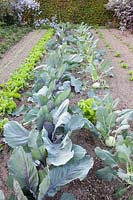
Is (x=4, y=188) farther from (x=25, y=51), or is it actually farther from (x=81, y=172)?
(x=25, y=51)

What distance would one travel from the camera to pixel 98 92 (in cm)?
451

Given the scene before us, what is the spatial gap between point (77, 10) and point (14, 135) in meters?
13.6

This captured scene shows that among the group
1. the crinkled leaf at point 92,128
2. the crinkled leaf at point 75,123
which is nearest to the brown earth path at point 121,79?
the crinkled leaf at point 92,128

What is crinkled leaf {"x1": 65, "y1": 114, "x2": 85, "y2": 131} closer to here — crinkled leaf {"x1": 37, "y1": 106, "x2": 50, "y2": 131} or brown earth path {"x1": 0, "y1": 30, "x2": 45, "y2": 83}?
crinkled leaf {"x1": 37, "y1": 106, "x2": 50, "y2": 131}

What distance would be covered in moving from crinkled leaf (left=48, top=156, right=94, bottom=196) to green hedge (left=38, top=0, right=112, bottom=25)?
13.7 metres

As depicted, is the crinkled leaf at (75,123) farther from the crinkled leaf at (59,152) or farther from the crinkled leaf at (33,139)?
the crinkled leaf at (33,139)

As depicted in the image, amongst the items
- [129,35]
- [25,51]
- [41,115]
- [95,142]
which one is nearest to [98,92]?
[95,142]

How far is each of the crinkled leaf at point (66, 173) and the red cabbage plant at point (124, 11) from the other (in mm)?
11230

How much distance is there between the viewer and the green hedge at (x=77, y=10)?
15.2 m

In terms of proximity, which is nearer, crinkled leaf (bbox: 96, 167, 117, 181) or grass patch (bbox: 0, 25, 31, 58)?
crinkled leaf (bbox: 96, 167, 117, 181)

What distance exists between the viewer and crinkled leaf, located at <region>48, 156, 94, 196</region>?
6.49ft

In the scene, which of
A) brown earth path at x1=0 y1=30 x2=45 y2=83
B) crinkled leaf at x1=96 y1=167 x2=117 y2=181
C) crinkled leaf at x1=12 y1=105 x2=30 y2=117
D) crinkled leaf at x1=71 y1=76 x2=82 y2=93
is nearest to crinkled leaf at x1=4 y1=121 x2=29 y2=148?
crinkled leaf at x1=96 y1=167 x2=117 y2=181

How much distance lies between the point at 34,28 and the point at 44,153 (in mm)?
12466

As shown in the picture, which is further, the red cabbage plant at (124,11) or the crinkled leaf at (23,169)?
the red cabbage plant at (124,11)
